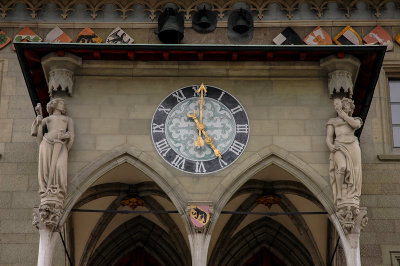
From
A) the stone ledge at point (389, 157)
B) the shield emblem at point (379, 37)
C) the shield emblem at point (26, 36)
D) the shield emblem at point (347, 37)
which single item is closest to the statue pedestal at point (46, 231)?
the shield emblem at point (26, 36)

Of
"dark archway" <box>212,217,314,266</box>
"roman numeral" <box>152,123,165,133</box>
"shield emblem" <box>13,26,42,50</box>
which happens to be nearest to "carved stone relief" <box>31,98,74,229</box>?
"roman numeral" <box>152,123,165,133</box>

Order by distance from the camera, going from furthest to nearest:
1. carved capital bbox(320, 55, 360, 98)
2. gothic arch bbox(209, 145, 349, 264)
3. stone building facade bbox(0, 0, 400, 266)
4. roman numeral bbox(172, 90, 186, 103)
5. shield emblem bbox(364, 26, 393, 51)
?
shield emblem bbox(364, 26, 393, 51)
roman numeral bbox(172, 90, 186, 103)
carved capital bbox(320, 55, 360, 98)
stone building facade bbox(0, 0, 400, 266)
gothic arch bbox(209, 145, 349, 264)

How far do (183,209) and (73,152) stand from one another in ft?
7.71

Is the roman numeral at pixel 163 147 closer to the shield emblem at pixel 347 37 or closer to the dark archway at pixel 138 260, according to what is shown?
the dark archway at pixel 138 260

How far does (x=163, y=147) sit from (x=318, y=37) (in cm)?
565

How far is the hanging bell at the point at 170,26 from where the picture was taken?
81.6 feet

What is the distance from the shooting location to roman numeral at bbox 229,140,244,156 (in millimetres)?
21516

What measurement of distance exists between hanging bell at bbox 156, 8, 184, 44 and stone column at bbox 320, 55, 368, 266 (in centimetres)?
421

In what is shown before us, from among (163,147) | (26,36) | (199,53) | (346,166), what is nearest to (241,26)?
(199,53)

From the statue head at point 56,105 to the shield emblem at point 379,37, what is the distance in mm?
7542

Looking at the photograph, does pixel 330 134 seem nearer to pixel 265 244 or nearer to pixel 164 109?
pixel 164 109

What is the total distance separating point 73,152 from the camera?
2145 cm

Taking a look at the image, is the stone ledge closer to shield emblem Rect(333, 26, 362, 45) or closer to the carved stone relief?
shield emblem Rect(333, 26, 362, 45)

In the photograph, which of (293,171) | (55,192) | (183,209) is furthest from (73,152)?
(293,171)
